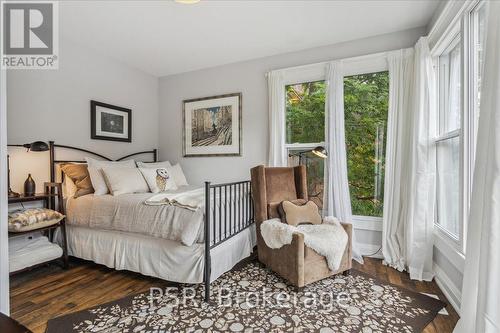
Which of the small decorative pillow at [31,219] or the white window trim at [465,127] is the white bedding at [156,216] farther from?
the white window trim at [465,127]

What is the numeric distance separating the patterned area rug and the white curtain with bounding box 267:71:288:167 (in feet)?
5.11

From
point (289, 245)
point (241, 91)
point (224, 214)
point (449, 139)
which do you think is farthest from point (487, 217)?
point (241, 91)

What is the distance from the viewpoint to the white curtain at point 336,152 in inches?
A: 117

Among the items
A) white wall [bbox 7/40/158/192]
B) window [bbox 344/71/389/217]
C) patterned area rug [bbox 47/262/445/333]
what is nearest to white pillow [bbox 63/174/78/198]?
white wall [bbox 7/40/158/192]

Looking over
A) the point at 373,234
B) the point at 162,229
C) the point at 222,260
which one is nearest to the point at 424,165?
the point at 373,234

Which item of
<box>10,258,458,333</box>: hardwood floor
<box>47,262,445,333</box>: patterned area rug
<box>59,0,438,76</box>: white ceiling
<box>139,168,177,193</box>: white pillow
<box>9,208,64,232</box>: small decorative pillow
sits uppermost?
<box>59,0,438,76</box>: white ceiling

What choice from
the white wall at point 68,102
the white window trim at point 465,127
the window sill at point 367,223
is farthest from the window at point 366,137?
the white wall at point 68,102

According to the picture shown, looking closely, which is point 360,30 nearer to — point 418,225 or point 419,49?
point 419,49

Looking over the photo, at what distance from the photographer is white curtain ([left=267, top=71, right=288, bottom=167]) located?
10.9ft

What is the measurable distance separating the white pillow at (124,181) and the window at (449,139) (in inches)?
120

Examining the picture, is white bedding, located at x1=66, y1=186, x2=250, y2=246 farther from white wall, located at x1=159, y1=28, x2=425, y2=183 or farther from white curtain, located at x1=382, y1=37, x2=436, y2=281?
white curtain, located at x1=382, y1=37, x2=436, y2=281

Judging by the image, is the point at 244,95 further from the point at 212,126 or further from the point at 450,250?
the point at 450,250

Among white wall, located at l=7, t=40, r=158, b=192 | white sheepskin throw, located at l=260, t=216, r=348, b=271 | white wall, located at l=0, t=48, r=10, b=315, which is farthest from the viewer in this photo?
white wall, located at l=7, t=40, r=158, b=192

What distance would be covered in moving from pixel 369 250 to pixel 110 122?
3.69 metres
